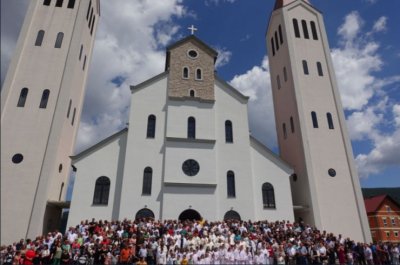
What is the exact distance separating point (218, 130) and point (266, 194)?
6.63 metres

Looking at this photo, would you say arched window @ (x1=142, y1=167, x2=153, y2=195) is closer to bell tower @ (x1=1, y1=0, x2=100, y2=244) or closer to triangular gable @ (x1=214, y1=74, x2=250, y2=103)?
bell tower @ (x1=1, y1=0, x2=100, y2=244)

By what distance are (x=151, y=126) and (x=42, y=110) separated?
839 cm

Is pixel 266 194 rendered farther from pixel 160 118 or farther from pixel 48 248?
pixel 48 248

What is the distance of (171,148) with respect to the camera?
76.9 feet

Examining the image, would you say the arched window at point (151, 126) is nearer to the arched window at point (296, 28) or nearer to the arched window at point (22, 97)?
the arched window at point (22, 97)

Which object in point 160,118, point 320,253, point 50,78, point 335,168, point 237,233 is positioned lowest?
point 320,253

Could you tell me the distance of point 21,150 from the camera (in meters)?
20.9

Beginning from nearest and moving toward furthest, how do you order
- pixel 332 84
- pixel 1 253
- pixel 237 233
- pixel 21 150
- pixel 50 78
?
pixel 1 253 → pixel 237 233 → pixel 21 150 → pixel 50 78 → pixel 332 84

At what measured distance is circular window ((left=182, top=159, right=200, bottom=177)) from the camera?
23016mm

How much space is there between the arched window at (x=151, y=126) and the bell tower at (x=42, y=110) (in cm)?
656

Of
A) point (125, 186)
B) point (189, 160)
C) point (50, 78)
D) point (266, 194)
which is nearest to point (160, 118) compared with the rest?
point (189, 160)

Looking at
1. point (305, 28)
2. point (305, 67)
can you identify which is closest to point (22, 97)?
point (305, 67)

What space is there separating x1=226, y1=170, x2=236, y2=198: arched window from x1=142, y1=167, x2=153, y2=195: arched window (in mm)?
6172

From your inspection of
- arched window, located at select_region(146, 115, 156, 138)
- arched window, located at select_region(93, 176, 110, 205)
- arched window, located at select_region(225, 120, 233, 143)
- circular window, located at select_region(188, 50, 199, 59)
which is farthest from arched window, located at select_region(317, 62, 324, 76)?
arched window, located at select_region(93, 176, 110, 205)
